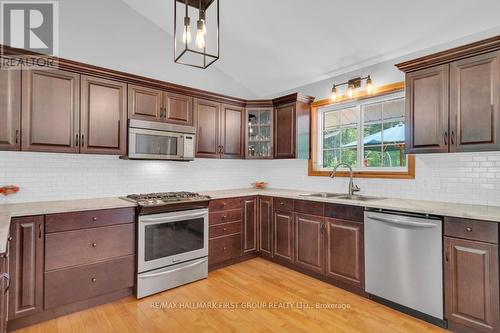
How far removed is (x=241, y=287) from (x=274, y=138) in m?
2.12

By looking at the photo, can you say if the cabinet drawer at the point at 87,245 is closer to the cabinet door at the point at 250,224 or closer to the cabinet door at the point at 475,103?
the cabinet door at the point at 250,224

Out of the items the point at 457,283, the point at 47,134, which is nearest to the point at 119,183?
the point at 47,134

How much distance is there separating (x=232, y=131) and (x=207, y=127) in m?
0.43

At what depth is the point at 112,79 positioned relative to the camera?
9.60 feet

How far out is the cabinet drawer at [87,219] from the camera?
2322 mm

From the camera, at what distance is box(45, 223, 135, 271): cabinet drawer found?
2.32 metres

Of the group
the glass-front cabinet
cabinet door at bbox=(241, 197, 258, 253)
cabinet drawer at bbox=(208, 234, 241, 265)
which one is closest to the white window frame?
the glass-front cabinet

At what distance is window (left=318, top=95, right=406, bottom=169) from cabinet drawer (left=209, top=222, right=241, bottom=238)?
1.52 meters

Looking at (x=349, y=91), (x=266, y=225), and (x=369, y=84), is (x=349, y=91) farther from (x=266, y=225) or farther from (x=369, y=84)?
(x=266, y=225)

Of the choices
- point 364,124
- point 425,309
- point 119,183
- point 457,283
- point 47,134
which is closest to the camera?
point 457,283

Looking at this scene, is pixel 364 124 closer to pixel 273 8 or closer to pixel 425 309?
pixel 273 8

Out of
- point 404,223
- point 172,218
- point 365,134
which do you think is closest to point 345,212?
point 404,223

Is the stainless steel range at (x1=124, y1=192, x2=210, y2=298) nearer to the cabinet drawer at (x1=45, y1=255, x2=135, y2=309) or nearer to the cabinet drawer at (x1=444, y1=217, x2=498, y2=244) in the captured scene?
the cabinet drawer at (x1=45, y1=255, x2=135, y2=309)

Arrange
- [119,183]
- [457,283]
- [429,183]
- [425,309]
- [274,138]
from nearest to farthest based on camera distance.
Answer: [457,283] → [425,309] → [429,183] → [119,183] → [274,138]
